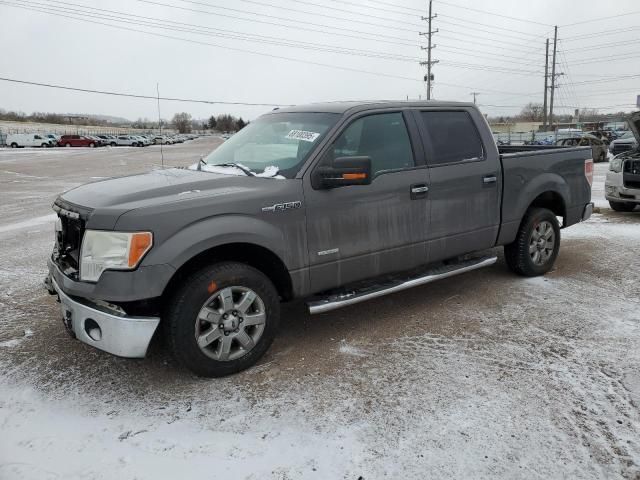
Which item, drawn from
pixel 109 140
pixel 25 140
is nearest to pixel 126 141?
pixel 109 140

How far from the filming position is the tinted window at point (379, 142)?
416cm

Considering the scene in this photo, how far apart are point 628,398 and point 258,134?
134 inches

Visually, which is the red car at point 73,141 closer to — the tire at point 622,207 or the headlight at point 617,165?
the tire at point 622,207

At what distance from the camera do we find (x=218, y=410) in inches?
126

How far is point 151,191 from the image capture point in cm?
350

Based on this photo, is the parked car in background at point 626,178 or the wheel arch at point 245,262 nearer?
the wheel arch at point 245,262

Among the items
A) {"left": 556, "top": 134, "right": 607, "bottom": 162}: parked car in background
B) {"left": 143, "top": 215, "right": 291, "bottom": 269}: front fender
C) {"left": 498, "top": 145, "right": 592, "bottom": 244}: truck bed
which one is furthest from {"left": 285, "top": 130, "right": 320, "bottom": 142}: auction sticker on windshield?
{"left": 556, "top": 134, "right": 607, "bottom": 162}: parked car in background

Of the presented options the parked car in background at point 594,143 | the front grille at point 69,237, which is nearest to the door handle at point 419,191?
the front grille at point 69,237

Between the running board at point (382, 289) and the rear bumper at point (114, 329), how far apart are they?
1.18 metres

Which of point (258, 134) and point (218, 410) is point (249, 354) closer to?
point (218, 410)

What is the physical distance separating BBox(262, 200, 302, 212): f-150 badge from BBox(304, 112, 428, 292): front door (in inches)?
3.7

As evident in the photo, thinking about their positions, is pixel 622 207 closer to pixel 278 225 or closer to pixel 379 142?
pixel 379 142

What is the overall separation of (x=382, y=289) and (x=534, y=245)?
230 centimetres

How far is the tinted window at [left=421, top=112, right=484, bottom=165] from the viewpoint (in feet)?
15.4
